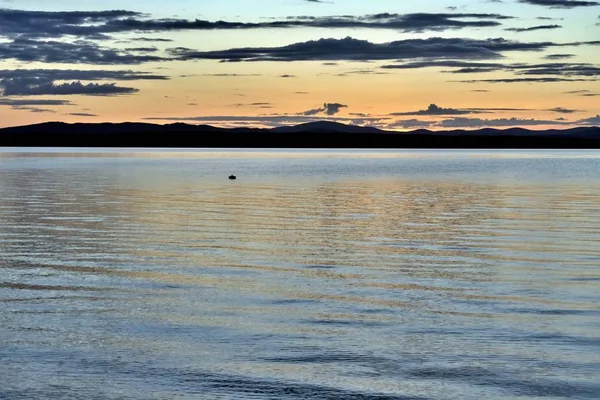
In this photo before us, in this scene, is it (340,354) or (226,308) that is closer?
(340,354)

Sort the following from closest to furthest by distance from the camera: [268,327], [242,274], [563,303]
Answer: [268,327], [563,303], [242,274]

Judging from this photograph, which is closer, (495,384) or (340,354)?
(495,384)

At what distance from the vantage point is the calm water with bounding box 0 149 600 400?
11.3 meters

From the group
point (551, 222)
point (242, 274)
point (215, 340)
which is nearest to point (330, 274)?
point (242, 274)

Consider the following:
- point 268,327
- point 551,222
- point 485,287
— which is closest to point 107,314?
point 268,327

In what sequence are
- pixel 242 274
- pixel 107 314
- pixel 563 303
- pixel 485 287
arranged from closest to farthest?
1. pixel 107 314
2. pixel 563 303
3. pixel 485 287
4. pixel 242 274

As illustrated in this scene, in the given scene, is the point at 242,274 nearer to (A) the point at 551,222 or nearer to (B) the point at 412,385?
(B) the point at 412,385

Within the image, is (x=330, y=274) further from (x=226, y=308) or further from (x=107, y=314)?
(x=107, y=314)

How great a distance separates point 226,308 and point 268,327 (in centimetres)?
180

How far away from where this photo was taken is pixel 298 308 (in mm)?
16031

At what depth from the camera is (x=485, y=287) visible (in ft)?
60.0

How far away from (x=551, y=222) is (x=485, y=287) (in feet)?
48.6

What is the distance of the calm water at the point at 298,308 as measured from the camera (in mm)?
11336

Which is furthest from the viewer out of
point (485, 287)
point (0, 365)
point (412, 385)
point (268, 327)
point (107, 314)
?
point (485, 287)
